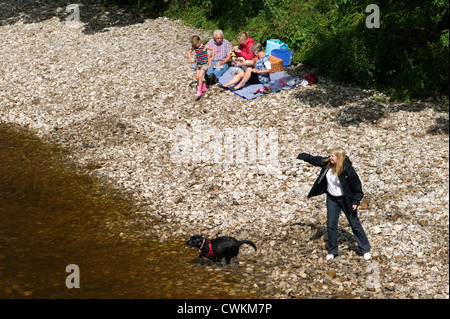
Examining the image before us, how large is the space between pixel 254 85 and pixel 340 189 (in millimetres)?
7917

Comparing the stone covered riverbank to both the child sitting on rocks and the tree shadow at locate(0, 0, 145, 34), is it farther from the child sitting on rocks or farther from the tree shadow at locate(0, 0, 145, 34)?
the tree shadow at locate(0, 0, 145, 34)

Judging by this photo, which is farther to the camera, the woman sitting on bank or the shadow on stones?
the woman sitting on bank

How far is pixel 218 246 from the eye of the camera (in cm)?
919

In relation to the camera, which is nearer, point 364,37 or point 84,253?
point 84,253

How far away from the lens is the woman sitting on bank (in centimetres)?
1568

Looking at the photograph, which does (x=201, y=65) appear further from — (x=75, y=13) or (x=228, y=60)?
(x=75, y=13)

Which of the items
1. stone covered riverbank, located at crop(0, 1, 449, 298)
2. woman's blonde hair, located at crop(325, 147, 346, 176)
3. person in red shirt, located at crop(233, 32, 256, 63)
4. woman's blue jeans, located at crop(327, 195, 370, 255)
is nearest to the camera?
woman's blonde hair, located at crop(325, 147, 346, 176)

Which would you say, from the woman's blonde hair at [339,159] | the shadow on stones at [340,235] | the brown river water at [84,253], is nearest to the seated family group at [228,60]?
the brown river water at [84,253]

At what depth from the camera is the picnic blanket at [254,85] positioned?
15459 millimetres

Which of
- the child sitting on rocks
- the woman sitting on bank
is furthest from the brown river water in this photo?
the woman sitting on bank

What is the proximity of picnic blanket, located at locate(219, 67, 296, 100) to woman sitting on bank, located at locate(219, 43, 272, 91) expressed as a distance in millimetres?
166

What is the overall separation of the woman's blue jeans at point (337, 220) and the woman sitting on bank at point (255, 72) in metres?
7.63

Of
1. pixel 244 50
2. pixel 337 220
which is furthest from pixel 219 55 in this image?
pixel 337 220

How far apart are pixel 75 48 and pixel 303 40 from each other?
9.46 meters
